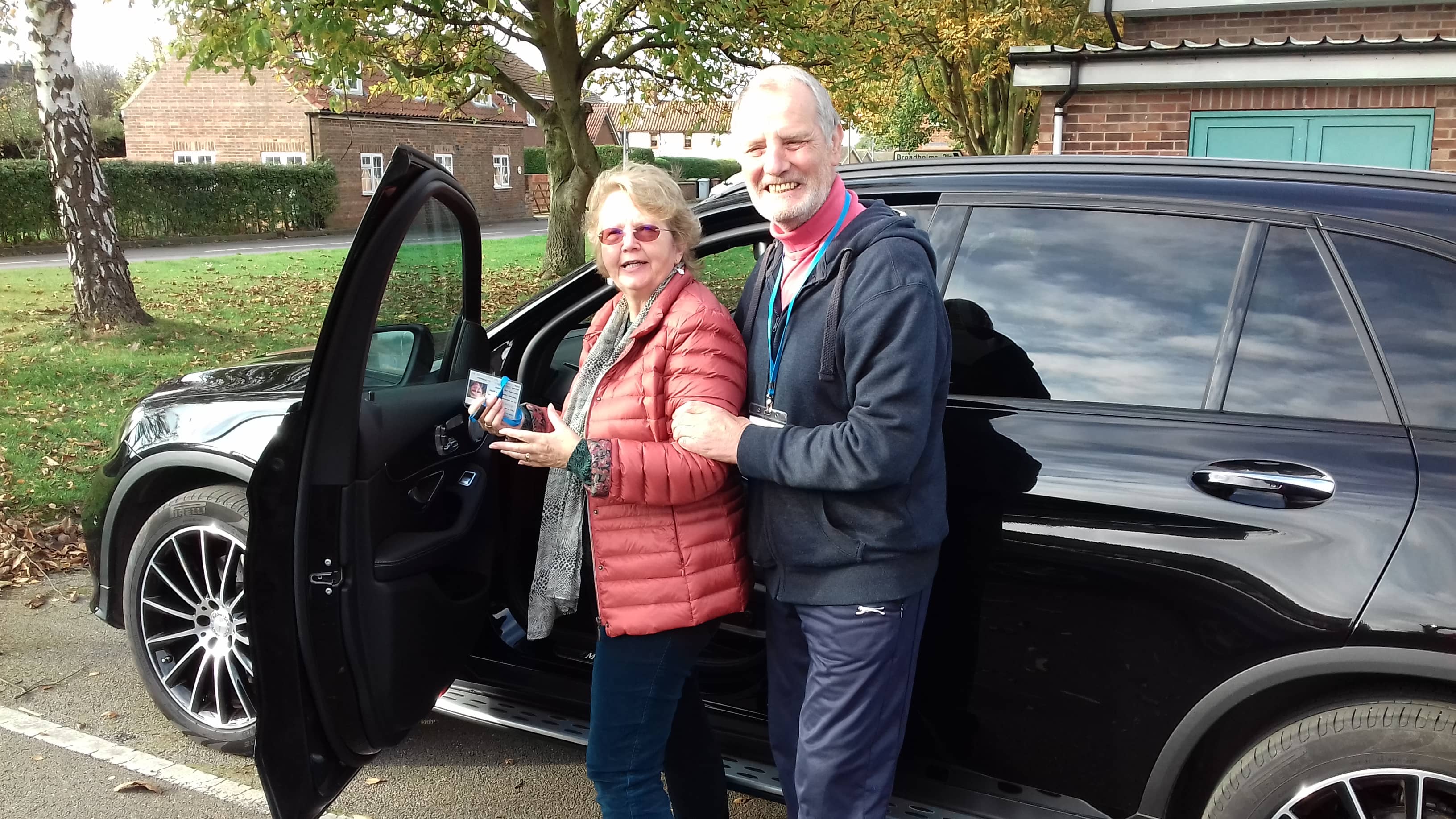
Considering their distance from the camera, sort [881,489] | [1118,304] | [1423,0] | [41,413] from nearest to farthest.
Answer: [881,489], [1118,304], [41,413], [1423,0]

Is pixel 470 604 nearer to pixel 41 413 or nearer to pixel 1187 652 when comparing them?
pixel 1187 652

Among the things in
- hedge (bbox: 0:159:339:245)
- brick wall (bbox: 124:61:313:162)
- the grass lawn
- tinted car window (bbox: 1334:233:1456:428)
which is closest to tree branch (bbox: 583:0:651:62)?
the grass lawn

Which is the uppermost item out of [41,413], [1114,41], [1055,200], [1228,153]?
[1114,41]

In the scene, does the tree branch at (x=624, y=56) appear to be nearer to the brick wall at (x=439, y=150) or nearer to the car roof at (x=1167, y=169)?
the car roof at (x=1167, y=169)

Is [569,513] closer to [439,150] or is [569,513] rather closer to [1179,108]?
[1179,108]

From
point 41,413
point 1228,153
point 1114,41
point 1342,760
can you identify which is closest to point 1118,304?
point 1342,760

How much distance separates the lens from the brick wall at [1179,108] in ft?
30.7

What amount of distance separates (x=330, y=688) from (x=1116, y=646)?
1777 millimetres

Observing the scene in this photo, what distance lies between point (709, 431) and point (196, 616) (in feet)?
7.13

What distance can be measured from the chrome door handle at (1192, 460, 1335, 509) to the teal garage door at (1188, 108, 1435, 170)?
27.7 ft

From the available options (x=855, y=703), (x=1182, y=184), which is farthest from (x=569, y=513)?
(x=1182, y=184)

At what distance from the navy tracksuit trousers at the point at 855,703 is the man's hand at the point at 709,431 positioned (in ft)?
1.20

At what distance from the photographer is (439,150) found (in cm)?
3631

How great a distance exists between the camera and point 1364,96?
31.1 feet
